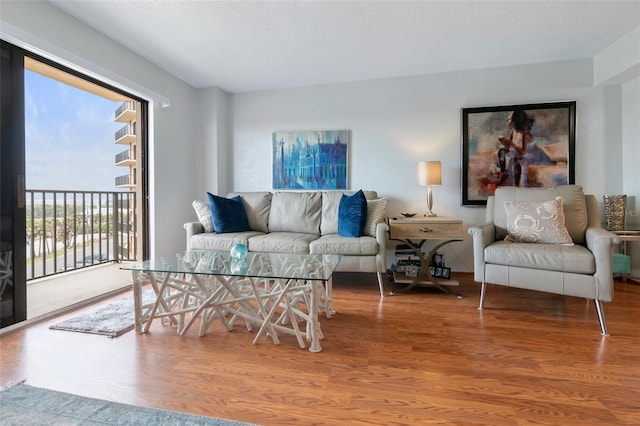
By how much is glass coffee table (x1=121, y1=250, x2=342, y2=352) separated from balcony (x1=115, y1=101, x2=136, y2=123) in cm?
221

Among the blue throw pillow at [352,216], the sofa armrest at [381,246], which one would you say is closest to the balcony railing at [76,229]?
the blue throw pillow at [352,216]

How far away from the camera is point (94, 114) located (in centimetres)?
353

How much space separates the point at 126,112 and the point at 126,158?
57cm

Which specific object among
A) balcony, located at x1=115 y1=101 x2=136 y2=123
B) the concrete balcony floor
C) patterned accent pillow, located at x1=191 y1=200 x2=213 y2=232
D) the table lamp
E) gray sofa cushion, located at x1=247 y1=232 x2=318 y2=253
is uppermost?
balcony, located at x1=115 y1=101 x2=136 y2=123

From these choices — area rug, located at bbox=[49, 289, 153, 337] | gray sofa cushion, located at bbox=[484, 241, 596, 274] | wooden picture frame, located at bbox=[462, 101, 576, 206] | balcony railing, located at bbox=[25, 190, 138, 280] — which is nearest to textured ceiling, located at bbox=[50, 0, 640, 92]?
wooden picture frame, located at bbox=[462, 101, 576, 206]

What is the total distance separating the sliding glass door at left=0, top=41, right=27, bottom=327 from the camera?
77.0 inches

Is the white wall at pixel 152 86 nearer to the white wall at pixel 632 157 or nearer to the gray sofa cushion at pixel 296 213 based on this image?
the gray sofa cushion at pixel 296 213

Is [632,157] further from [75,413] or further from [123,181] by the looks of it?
[123,181]

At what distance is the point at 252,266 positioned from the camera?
191cm

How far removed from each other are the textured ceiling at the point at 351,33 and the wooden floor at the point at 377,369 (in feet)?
7.43

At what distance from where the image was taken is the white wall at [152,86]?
206cm

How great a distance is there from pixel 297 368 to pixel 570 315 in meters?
2.04

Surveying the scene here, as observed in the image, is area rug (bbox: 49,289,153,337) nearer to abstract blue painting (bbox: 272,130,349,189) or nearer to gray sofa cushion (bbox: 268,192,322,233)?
gray sofa cushion (bbox: 268,192,322,233)

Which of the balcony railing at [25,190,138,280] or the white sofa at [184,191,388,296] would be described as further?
the balcony railing at [25,190,138,280]
